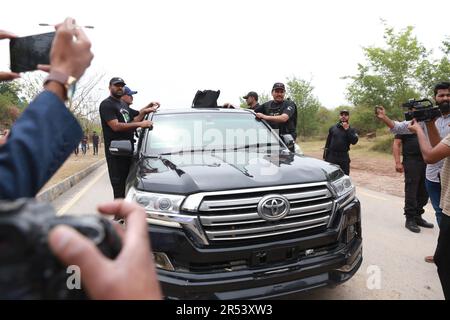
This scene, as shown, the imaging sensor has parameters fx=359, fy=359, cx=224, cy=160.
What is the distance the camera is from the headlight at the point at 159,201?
2369mm

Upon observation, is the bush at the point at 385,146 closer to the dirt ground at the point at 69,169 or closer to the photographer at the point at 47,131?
the dirt ground at the point at 69,169

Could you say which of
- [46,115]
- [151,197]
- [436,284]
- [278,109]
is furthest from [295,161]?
[278,109]

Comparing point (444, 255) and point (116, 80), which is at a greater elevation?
point (116, 80)

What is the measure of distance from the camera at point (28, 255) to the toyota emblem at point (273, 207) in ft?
6.10

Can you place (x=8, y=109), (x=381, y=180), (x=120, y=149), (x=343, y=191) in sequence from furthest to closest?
(x=8, y=109) → (x=381, y=180) → (x=120, y=149) → (x=343, y=191)

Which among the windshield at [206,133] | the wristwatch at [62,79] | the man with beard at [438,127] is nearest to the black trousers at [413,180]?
the man with beard at [438,127]

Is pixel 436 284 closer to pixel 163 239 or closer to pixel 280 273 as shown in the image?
pixel 280 273

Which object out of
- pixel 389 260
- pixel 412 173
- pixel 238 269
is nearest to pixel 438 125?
pixel 412 173

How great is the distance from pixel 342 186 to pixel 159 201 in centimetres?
146

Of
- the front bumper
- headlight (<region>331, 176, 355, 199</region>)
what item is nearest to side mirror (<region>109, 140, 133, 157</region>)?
the front bumper

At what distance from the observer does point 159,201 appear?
95.2 inches

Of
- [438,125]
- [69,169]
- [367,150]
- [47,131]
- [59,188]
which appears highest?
[47,131]

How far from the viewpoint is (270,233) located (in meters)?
2.43

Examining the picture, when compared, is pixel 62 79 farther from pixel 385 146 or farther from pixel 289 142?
pixel 385 146
